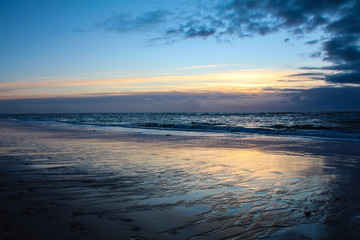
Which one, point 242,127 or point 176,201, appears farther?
point 242,127

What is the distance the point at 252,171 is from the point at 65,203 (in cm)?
421

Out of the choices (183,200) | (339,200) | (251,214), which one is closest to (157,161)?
(183,200)

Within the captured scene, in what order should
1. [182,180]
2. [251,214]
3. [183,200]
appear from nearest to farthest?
[251,214] → [183,200] → [182,180]

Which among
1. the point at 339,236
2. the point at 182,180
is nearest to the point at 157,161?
the point at 182,180

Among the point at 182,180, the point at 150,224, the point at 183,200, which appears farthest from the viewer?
the point at 182,180

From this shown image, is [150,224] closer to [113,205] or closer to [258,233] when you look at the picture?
[113,205]

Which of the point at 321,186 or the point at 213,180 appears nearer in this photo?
the point at 321,186

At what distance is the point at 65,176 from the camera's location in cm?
515

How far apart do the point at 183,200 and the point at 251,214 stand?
1069 mm

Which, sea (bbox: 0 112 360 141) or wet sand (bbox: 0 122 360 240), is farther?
sea (bbox: 0 112 360 141)

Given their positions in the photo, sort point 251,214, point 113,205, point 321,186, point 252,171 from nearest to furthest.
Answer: point 251,214 → point 113,205 → point 321,186 → point 252,171

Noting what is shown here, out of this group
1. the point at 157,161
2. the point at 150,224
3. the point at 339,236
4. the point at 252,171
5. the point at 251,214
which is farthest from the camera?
the point at 157,161

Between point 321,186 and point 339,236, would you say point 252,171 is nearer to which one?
point 321,186

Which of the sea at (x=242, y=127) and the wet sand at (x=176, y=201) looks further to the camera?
the sea at (x=242, y=127)
